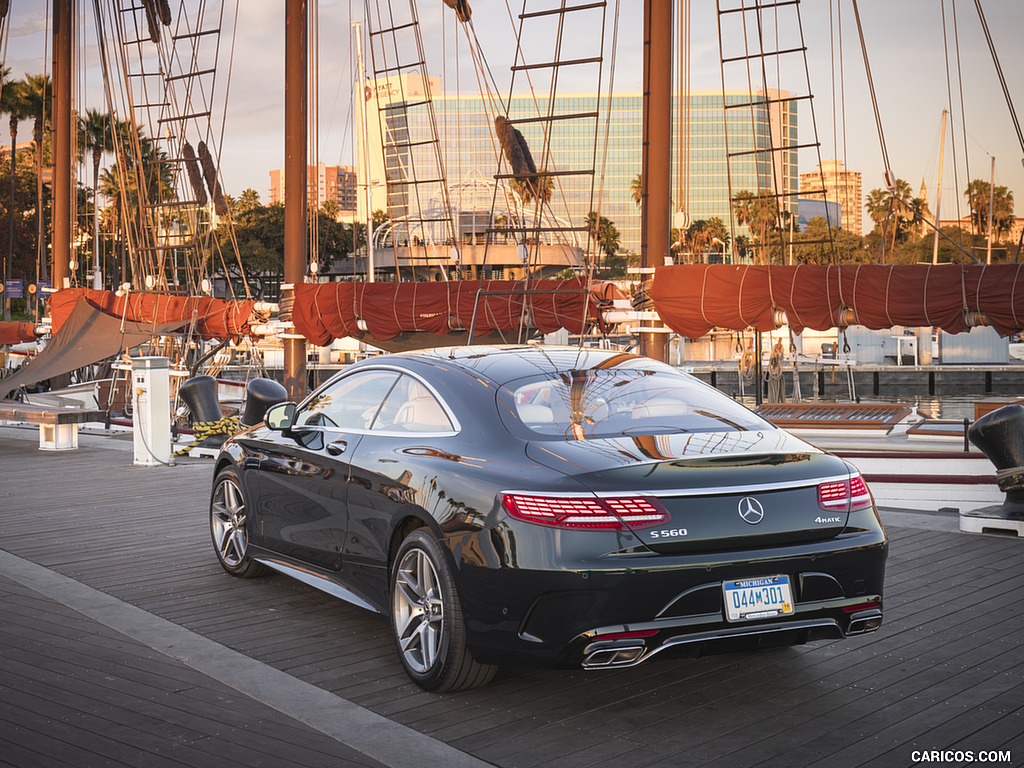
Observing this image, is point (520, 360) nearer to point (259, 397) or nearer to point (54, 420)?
point (259, 397)

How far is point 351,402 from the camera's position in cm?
620

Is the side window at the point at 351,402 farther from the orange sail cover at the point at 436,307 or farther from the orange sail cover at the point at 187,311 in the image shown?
the orange sail cover at the point at 187,311

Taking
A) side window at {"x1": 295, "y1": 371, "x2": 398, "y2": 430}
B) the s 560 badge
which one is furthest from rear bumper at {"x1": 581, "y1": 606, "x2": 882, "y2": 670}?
side window at {"x1": 295, "y1": 371, "x2": 398, "y2": 430}

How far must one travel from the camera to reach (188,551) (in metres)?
8.51

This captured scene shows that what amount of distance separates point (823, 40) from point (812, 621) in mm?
28835

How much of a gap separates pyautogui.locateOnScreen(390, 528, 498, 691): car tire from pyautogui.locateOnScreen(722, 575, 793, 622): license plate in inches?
44.9

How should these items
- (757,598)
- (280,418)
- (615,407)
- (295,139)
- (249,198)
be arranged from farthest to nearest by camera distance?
(249,198), (295,139), (280,418), (615,407), (757,598)

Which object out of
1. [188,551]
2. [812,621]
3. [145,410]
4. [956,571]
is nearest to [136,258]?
[145,410]

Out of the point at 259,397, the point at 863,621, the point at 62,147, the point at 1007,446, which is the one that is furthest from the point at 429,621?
the point at 62,147

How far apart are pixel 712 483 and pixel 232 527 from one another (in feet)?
13.5

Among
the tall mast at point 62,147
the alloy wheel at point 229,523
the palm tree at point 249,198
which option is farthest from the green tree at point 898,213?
the alloy wheel at point 229,523

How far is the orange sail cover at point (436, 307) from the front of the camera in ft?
45.0

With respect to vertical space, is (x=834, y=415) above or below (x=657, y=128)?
below

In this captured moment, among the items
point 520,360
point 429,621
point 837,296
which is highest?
point 837,296
